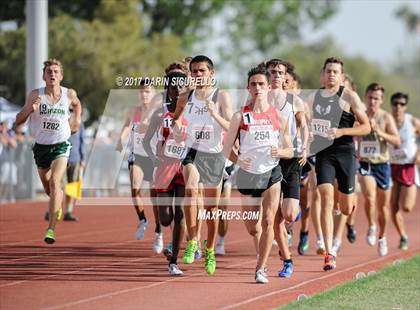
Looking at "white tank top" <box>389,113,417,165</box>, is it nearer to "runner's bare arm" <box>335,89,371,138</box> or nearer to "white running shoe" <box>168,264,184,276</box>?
"runner's bare arm" <box>335,89,371,138</box>

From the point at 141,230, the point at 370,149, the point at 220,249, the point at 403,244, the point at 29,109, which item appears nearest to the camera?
the point at 29,109

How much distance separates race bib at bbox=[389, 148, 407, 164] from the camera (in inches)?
587

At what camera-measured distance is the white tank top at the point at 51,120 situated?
43.2ft

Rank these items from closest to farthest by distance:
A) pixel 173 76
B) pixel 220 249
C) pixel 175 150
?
1. pixel 175 150
2. pixel 173 76
3. pixel 220 249

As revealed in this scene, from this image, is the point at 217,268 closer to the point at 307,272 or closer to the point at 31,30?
the point at 307,272

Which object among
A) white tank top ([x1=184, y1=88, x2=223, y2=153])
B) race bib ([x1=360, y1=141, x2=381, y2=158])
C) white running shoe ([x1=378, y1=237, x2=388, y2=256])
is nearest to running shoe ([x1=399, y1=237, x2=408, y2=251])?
white running shoe ([x1=378, y1=237, x2=388, y2=256])

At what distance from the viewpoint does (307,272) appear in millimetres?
11602

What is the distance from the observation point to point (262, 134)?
33.9ft

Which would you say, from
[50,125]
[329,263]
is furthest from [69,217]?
[329,263]

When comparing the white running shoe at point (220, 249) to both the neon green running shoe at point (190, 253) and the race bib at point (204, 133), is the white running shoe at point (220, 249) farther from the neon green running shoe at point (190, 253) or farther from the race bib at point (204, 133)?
Answer: the race bib at point (204, 133)

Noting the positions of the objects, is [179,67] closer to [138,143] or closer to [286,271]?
[138,143]

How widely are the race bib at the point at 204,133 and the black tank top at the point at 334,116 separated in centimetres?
167

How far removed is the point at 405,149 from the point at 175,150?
190 inches

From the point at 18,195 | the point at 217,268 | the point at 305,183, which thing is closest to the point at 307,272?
the point at 217,268
